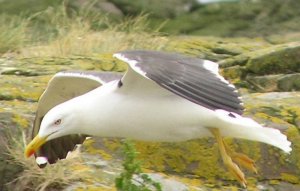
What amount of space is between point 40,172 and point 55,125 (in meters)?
0.47

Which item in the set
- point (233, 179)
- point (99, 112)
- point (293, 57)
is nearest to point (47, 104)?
point (99, 112)

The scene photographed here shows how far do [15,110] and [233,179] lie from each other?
1.37 m

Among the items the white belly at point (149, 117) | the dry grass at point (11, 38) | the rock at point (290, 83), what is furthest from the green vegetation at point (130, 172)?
the dry grass at point (11, 38)

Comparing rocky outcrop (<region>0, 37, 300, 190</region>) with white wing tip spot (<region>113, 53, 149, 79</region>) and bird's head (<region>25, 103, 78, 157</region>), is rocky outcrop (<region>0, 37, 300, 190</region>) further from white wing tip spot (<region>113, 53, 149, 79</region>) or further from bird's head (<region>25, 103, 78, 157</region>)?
white wing tip spot (<region>113, 53, 149, 79</region>)

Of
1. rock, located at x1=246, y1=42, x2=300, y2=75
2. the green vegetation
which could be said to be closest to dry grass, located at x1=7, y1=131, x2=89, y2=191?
the green vegetation

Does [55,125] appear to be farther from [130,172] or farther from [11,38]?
[11,38]

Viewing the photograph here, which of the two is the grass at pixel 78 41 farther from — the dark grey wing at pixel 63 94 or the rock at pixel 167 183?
the rock at pixel 167 183

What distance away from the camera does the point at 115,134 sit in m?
5.41

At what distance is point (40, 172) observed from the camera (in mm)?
5750

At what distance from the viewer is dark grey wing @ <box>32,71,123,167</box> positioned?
5.84m

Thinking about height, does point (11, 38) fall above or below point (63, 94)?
below

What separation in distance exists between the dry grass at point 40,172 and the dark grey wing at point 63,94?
0.06 m

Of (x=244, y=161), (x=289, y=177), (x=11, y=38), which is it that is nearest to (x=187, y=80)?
(x=244, y=161)

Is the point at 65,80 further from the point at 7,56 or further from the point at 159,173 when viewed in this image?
the point at 7,56
